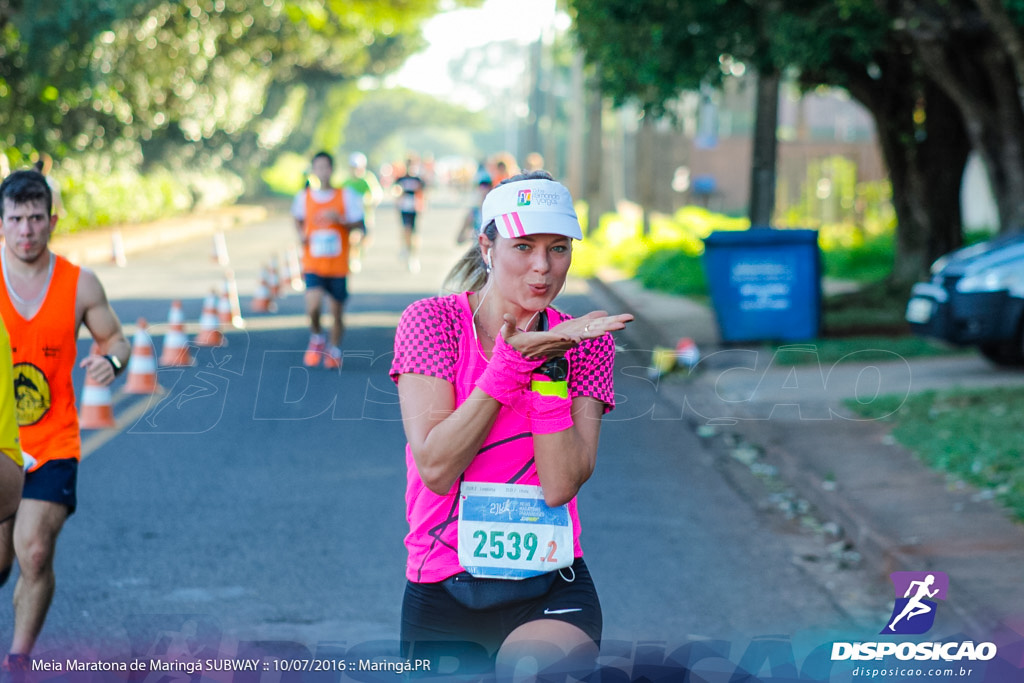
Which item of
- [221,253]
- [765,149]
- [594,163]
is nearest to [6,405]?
[765,149]

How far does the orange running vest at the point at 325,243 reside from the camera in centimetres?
1289

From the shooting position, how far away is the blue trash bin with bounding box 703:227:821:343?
15062 millimetres

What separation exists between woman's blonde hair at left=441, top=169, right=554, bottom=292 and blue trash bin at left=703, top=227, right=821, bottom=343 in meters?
11.8

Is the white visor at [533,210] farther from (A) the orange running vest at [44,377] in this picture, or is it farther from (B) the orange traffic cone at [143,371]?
(B) the orange traffic cone at [143,371]

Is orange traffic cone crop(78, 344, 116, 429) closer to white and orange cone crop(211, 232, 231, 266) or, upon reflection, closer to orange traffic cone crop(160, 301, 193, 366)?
orange traffic cone crop(160, 301, 193, 366)

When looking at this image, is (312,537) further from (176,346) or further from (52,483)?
(176,346)

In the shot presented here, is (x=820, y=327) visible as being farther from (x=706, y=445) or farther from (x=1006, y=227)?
(x=706, y=445)

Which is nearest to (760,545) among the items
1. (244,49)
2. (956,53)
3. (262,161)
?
(956,53)

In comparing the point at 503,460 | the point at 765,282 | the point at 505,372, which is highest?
the point at 505,372

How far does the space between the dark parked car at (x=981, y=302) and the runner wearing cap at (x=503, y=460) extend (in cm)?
1027

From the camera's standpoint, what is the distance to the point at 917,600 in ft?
20.7

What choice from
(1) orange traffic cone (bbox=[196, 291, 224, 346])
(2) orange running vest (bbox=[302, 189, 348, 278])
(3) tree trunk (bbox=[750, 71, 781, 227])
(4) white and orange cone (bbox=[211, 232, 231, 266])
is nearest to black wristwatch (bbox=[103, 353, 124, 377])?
(2) orange running vest (bbox=[302, 189, 348, 278])

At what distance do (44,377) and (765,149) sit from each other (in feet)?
43.4

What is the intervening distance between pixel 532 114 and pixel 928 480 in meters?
48.2
